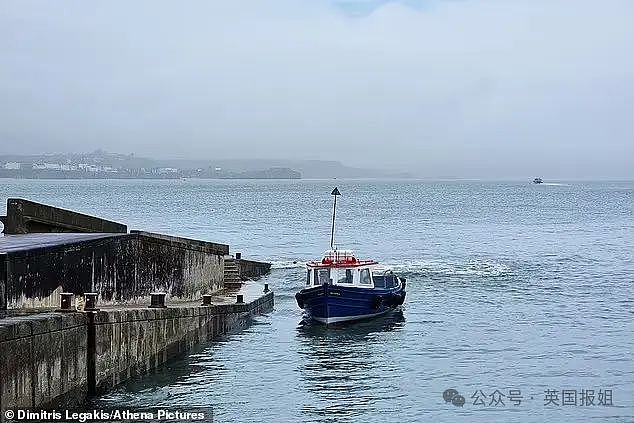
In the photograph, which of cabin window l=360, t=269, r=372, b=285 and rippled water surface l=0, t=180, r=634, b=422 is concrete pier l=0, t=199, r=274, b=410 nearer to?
rippled water surface l=0, t=180, r=634, b=422

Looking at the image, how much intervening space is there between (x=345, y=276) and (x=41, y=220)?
1271 cm

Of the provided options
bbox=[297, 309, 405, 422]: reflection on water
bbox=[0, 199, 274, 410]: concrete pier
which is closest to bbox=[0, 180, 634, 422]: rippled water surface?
bbox=[297, 309, 405, 422]: reflection on water

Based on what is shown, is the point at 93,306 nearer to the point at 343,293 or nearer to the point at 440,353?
the point at 440,353

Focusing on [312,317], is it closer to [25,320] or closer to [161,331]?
[161,331]

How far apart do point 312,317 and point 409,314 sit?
4844 mm

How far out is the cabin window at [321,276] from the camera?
116 feet

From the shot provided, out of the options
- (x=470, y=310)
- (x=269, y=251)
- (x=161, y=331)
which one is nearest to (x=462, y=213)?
(x=269, y=251)

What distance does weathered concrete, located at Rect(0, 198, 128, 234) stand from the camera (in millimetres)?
25875

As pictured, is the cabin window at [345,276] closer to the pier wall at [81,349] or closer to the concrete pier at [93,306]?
the concrete pier at [93,306]

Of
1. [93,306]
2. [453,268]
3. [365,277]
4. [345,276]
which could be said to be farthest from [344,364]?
[453,268]

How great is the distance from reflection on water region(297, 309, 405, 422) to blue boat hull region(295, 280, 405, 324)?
29cm

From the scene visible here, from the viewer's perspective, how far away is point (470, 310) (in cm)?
3762

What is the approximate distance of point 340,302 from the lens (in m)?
33.9

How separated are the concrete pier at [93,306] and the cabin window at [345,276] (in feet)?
13.2
